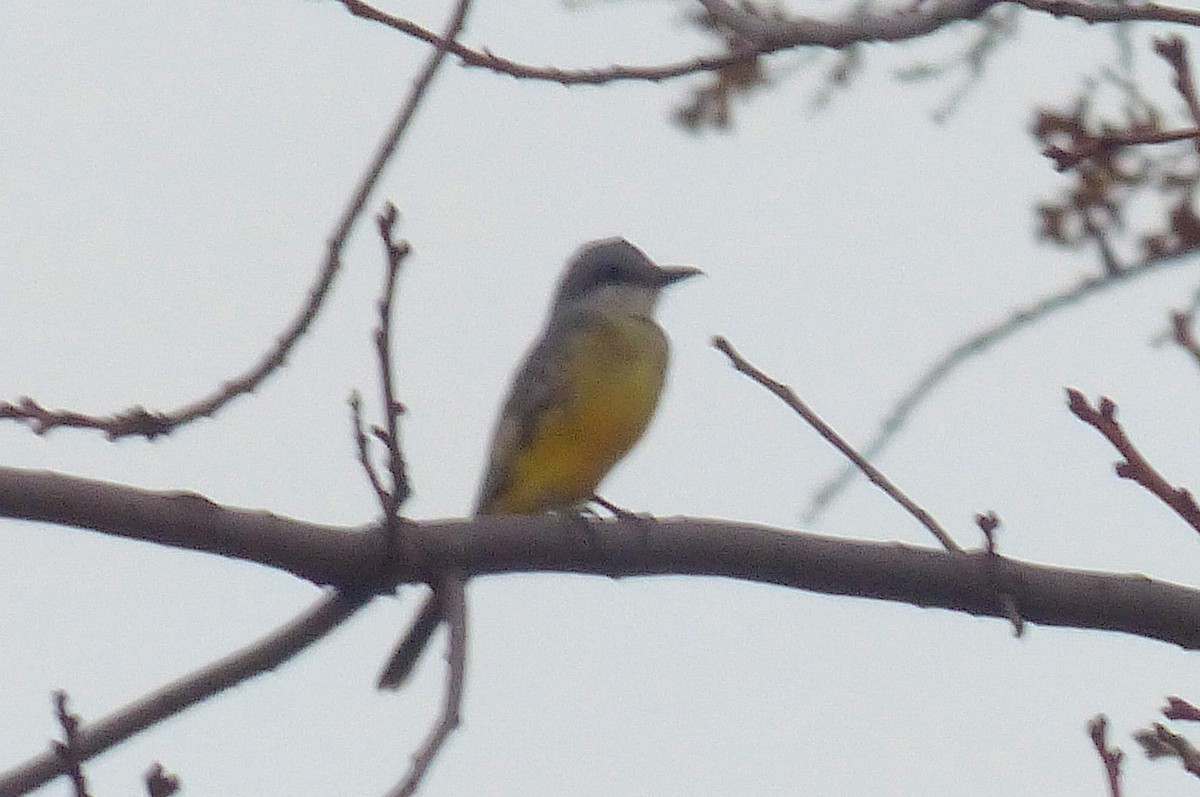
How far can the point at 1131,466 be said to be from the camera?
113 inches

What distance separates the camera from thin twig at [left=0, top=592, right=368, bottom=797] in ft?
12.2

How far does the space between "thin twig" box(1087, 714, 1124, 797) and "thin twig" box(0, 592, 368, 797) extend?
1.77 meters

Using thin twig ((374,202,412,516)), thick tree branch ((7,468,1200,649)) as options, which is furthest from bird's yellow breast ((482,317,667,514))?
thin twig ((374,202,412,516))

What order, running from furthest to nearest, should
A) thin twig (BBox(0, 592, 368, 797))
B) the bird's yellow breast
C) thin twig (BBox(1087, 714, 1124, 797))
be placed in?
the bird's yellow breast, thin twig (BBox(0, 592, 368, 797)), thin twig (BBox(1087, 714, 1124, 797))

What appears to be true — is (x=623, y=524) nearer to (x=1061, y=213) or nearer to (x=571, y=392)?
(x=1061, y=213)

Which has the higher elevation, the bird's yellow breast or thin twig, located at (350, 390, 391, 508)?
the bird's yellow breast

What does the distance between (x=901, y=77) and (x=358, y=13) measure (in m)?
3.26

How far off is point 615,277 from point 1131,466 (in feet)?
18.1

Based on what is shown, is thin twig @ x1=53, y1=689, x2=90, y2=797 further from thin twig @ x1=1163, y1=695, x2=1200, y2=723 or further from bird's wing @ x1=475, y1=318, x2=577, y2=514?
bird's wing @ x1=475, y1=318, x2=577, y2=514

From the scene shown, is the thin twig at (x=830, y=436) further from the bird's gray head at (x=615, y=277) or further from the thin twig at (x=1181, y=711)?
the bird's gray head at (x=615, y=277)

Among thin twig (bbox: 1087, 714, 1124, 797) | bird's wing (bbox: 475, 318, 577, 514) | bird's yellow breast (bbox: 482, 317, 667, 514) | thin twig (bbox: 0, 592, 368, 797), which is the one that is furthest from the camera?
bird's wing (bbox: 475, 318, 577, 514)

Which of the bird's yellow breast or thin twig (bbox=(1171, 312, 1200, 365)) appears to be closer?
thin twig (bbox=(1171, 312, 1200, 365))

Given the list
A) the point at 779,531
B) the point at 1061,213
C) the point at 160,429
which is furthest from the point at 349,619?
the point at 1061,213

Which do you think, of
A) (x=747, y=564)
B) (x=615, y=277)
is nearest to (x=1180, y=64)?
(x=747, y=564)
